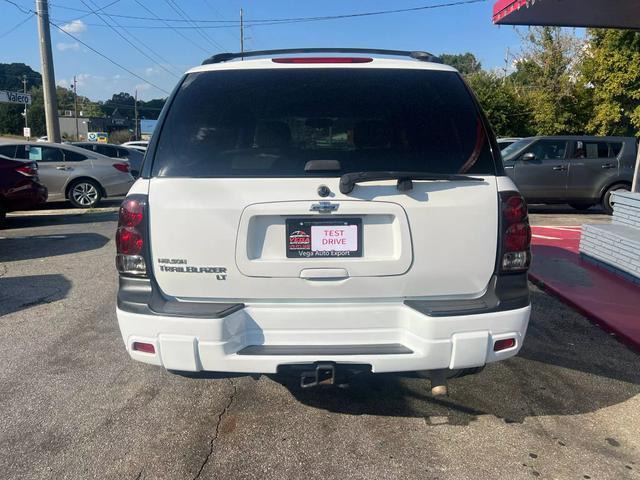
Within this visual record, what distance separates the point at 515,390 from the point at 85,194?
11.9 metres

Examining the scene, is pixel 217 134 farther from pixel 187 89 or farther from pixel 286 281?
pixel 286 281

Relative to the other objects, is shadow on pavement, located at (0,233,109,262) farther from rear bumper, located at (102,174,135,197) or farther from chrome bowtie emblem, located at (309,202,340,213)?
chrome bowtie emblem, located at (309,202,340,213)

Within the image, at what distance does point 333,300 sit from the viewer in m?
2.64

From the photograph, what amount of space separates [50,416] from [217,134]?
2.04 m

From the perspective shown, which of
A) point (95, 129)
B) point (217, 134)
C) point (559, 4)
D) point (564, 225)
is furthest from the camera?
point (95, 129)

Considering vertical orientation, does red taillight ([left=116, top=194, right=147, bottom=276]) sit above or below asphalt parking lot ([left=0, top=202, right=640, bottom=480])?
above

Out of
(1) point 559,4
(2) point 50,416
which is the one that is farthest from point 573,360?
(1) point 559,4

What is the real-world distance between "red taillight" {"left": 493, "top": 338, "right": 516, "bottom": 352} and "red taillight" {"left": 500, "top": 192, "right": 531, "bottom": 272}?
1.15 ft

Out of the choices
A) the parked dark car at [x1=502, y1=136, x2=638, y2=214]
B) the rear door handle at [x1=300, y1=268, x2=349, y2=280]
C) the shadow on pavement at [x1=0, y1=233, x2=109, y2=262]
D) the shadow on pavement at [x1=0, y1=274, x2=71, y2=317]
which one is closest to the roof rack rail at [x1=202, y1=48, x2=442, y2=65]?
the rear door handle at [x1=300, y1=268, x2=349, y2=280]

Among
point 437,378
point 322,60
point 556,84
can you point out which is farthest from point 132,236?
point 556,84

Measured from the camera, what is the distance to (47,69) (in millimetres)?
17391

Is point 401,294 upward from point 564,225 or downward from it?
upward

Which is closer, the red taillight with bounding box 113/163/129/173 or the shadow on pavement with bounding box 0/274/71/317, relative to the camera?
the shadow on pavement with bounding box 0/274/71/317

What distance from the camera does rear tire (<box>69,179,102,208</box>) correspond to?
12914 mm
